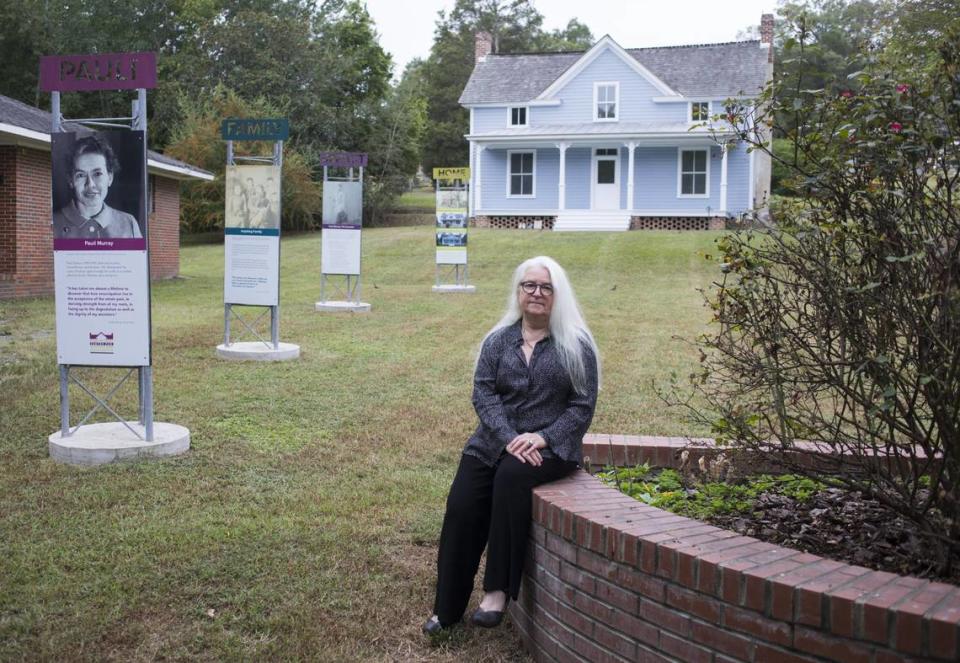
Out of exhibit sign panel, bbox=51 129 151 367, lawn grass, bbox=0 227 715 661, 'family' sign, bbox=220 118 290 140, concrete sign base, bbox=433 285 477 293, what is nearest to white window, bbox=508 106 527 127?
concrete sign base, bbox=433 285 477 293

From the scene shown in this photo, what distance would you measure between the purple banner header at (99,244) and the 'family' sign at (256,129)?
14.6 ft

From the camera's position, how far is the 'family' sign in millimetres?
10688

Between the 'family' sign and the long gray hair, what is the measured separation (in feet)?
22.8

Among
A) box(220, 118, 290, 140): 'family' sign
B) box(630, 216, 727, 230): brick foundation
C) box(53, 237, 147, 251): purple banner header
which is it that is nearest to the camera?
box(53, 237, 147, 251): purple banner header

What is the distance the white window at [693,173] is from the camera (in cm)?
3419

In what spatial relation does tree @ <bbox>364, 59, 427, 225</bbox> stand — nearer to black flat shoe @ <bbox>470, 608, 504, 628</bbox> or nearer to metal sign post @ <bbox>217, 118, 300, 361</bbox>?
metal sign post @ <bbox>217, 118, 300, 361</bbox>

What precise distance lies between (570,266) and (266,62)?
2216 centimetres

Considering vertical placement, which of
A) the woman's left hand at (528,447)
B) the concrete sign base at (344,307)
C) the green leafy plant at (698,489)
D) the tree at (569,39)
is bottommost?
the green leafy plant at (698,489)

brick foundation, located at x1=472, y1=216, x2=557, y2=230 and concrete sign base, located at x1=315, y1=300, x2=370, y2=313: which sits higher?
brick foundation, located at x1=472, y1=216, x2=557, y2=230

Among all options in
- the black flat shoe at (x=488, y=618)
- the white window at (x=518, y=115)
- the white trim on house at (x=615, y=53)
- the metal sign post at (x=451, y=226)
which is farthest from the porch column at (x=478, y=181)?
the black flat shoe at (x=488, y=618)

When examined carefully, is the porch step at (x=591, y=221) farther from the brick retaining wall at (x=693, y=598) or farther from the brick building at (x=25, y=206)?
the brick retaining wall at (x=693, y=598)

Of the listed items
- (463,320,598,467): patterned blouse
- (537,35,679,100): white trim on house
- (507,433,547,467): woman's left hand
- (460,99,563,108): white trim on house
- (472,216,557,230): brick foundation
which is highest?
(537,35,679,100): white trim on house

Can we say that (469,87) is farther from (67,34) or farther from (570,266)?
(67,34)

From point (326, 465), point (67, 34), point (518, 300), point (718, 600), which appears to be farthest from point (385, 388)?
point (67, 34)
